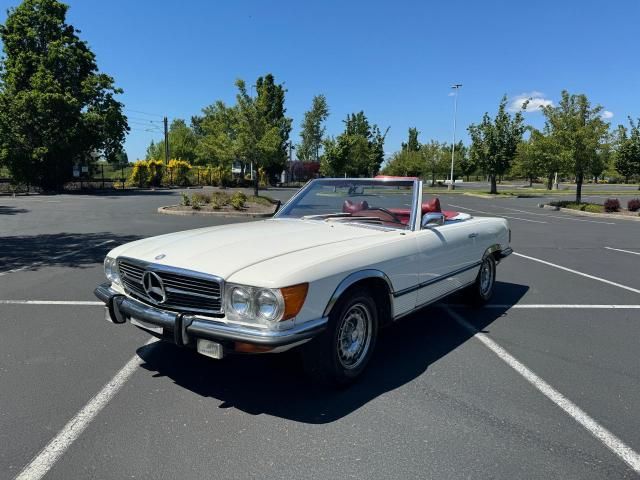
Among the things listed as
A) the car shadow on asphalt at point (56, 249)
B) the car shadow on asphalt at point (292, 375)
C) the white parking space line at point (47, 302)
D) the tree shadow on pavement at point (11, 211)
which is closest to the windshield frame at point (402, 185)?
the car shadow on asphalt at point (292, 375)

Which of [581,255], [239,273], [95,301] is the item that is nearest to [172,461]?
[239,273]

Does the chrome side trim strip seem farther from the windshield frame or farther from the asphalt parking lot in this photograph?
the asphalt parking lot

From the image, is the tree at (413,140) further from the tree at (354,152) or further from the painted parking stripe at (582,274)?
the painted parking stripe at (582,274)

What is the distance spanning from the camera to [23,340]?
4434 mm

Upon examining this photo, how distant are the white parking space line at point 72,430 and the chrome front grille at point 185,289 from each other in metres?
0.69

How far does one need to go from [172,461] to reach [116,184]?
135 feet

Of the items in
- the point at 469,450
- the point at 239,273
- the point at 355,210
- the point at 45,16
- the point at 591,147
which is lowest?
the point at 469,450

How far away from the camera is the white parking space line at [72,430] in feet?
8.42

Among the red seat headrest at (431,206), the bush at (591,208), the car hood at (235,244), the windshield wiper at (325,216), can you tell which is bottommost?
the bush at (591,208)

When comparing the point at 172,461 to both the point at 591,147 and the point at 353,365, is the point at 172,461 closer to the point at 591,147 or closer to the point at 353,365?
the point at 353,365

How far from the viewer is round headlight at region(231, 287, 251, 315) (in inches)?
117

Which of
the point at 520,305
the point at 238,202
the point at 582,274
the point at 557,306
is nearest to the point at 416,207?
the point at 520,305

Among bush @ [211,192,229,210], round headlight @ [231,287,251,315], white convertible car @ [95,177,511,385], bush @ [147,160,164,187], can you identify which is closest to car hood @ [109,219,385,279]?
white convertible car @ [95,177,511,385]

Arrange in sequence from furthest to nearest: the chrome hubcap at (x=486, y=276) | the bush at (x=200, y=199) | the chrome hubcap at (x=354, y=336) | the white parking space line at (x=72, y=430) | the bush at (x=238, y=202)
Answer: the bush at (x=200, y=199) < the bush at (x=238, y=202) < the chrome hubcap at (x=486, y=276) < the chrome hubcap at (x=354, y=336) < the white parking space line at (x=72, y=430)
